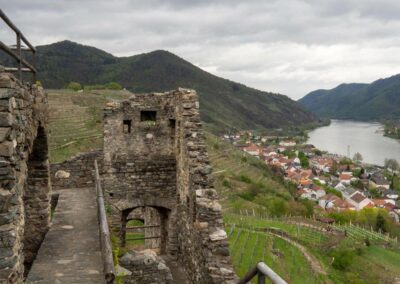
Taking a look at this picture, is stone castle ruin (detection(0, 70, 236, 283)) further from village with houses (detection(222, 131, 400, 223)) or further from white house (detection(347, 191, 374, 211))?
white house (detection(347, 191, 374, 211))

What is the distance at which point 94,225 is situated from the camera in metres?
8.26

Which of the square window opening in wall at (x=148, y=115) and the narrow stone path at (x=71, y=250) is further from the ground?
the square window opening in wall at (x=148, y=115)

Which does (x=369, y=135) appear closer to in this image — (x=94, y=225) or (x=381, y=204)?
(x=381, y=204)

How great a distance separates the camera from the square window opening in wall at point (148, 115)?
37.1ft

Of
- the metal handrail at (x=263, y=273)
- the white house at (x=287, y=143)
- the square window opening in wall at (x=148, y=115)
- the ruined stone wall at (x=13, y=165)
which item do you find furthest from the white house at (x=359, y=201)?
Result: the metal handrail at (x=263, y=273)

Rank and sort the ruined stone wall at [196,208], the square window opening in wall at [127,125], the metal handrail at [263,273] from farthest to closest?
the square window opening in wall at [127,125] < the ruined stone wall at [196,208] < the metal handrail at [263,273]

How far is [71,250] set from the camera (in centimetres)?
688

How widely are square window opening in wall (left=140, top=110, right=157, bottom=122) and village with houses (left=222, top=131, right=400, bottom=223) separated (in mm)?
60253

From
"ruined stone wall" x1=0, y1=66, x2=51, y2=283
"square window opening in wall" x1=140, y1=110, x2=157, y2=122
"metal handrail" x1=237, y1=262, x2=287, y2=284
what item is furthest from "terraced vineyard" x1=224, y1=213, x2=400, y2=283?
"metal handrail" x1=237, y1=262, x2=287, y2=284

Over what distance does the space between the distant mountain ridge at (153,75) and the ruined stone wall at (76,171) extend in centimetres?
8888

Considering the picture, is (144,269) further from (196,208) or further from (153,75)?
(153,75)

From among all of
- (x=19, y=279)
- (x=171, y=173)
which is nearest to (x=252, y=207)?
(x=171, y=173)

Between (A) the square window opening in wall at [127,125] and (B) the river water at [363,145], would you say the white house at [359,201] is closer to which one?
(B) the river water at [363,145]

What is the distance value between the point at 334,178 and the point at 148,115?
104 m
